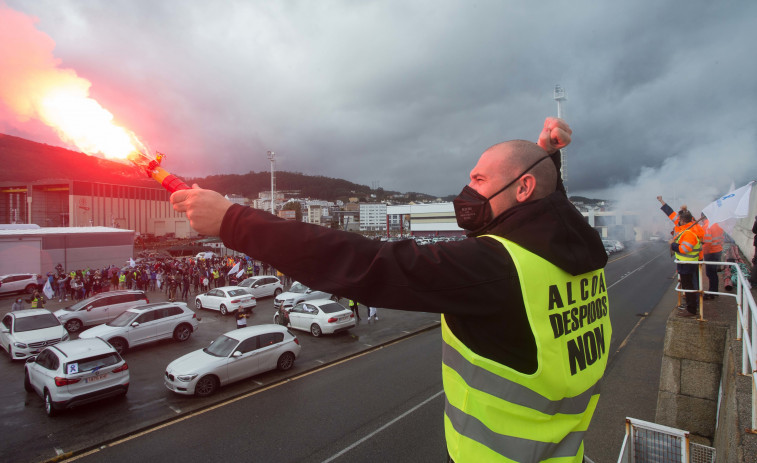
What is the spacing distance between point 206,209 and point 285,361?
11.3m

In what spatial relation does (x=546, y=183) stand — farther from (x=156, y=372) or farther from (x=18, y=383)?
(x=18, y=383)

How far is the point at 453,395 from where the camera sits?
5.21ft

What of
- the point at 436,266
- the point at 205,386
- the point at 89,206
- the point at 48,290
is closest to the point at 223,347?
the point at 205,386

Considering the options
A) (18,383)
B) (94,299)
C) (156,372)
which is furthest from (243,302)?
(18,383)

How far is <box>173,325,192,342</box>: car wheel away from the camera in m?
14.9

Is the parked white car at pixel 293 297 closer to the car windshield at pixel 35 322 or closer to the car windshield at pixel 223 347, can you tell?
the car windshield at pixel 223 347

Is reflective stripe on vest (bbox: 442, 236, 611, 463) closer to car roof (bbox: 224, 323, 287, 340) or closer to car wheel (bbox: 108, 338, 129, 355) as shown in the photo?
car roof (bbox: 224, 323, 287, 340)

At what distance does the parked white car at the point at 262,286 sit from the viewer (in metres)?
24.0

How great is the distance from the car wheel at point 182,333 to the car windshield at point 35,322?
4.02 meters

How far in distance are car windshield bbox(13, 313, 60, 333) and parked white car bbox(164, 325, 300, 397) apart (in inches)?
281

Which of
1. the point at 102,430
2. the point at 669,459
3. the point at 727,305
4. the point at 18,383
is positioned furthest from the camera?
the point at 18,383

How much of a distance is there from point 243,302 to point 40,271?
20.7 metres

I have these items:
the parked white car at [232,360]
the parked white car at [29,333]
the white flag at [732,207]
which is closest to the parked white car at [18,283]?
the parked white car at [29,333]

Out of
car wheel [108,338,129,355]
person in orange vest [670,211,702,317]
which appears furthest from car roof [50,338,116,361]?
person in orange vest [670,211,702,317]
